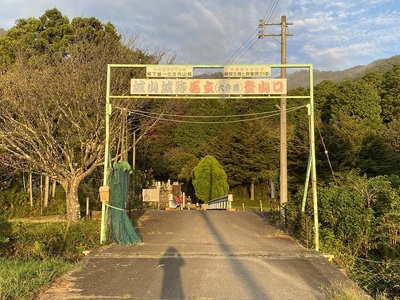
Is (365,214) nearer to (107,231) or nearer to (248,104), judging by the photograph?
(107,231)

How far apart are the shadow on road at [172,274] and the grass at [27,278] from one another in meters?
1.83

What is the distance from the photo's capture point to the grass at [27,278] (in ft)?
16.4

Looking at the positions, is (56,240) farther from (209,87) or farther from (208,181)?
(208,181)

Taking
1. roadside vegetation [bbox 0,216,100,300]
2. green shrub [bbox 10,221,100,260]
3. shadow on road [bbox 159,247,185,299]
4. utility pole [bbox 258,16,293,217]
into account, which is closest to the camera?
shadow on road [bbox 159,247,185,299]

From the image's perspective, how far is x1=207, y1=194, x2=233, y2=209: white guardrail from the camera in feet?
83.9

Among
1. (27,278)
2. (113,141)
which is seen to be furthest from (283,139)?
(27,278)

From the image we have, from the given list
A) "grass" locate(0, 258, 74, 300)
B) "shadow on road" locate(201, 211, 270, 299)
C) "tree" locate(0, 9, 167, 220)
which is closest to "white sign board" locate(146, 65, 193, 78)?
"shadow on road" locate(201, 211, 270, 299)

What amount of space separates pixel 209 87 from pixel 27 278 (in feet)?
21.8

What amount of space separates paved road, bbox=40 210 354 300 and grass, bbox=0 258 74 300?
188 millimetres

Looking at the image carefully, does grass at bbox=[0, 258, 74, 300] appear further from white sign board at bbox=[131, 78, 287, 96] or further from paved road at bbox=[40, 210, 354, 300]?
white sign board at bbox=[131, 78, 287, 96]

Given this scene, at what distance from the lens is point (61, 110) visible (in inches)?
612

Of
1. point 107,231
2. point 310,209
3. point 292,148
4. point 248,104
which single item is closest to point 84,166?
point 107,231

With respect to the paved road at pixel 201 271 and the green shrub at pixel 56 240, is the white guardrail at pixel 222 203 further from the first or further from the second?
the green shrub at pixel 56 240

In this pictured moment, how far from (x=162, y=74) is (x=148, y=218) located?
7.80 metres
